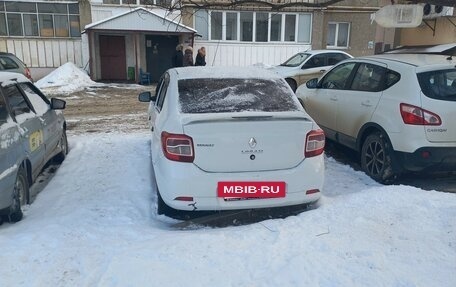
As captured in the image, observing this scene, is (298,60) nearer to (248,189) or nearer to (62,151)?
(62,151)

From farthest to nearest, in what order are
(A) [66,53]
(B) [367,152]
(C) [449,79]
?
(A) [66,53] < (B) [367,152] < (C) [449,79]

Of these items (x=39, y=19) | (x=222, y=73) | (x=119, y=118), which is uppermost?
(x=39, y=19)

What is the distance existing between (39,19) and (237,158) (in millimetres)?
18460

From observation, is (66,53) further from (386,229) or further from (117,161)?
(386,229)

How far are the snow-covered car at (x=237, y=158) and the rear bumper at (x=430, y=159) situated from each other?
4.86 feet

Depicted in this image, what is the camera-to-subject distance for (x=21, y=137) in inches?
179

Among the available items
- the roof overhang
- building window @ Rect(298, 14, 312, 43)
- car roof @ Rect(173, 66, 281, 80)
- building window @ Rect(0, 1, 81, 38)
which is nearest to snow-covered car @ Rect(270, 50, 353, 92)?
the roof overhang

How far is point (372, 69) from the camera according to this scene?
5914 millimetres

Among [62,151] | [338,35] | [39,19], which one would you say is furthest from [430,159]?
[39,19]

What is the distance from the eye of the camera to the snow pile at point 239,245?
2.92m

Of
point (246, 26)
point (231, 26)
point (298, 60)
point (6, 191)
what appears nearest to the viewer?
point (6, 191)

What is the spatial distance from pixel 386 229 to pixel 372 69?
3006mm

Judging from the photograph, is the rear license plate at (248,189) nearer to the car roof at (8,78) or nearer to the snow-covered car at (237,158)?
the snow-covered car at (237,158)

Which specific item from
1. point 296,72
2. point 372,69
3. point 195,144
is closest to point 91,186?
point 195,144
